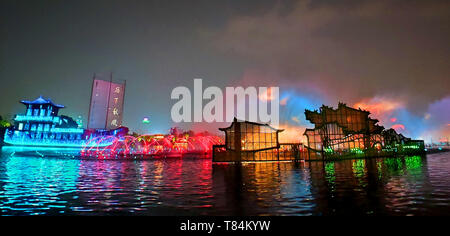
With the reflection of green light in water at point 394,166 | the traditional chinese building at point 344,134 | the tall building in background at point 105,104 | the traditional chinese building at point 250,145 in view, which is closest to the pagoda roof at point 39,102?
the tall building in background at point 105,104

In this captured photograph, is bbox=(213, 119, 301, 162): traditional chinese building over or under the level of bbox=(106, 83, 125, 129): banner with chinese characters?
under

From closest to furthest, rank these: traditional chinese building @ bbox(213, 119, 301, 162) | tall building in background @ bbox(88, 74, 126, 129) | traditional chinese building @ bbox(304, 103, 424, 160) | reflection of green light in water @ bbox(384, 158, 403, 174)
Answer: reflection of green light in water @ bbox(384, 158, 403, 174), traditional chinese building @ bbox(213, 119, 301, 162), traditional chinese building @ bbox(304, 103, 424, 160), tall building in background @ bbox(88, 74, 126, 129)

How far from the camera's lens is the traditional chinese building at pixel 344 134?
43.5 meters

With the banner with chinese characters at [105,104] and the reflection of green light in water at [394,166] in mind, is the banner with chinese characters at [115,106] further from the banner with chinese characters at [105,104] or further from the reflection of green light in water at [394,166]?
the reflection of green light in water at [394,166]

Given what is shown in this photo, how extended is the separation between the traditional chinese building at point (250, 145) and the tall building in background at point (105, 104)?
76257 millimetres

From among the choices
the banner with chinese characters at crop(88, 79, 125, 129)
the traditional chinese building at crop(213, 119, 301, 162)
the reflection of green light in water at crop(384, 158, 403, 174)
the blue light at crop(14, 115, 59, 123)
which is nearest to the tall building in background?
the banner with chinese characters at crop(88, 79, 125, 129)

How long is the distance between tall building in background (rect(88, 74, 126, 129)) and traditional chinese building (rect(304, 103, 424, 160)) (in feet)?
277

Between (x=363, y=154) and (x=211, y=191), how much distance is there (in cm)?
4474

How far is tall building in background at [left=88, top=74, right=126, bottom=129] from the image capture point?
9281cm

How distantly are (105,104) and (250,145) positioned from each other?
80.9 m

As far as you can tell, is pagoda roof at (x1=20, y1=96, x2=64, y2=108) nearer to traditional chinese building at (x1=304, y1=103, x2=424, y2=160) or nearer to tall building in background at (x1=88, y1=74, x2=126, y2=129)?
tall building in background at (x1=88, y1=74, x2=126, y2=129)
